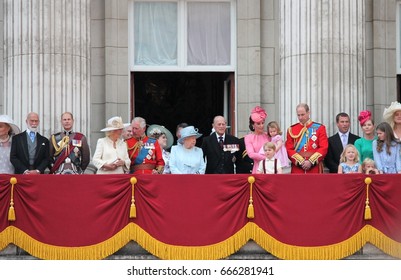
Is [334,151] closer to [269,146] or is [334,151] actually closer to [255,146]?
[255,146]

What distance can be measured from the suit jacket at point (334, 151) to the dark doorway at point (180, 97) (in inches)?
158

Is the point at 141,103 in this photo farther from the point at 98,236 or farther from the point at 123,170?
the point at 98,236

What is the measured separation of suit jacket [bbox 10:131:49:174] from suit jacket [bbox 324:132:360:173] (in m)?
4.83

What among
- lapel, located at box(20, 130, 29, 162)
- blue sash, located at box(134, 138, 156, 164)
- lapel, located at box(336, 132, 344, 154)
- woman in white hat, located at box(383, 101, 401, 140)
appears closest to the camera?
lapel, located at box(20, 130, 29, 162)

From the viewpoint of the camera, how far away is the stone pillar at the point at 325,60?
19922 mm

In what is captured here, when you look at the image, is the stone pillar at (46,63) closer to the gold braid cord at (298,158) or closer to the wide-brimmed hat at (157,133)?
the wide-brimmed hat at (157,133)

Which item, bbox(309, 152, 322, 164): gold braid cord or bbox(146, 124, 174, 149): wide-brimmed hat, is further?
bbox(146, 124, 174, 149): wide-brimmed hat

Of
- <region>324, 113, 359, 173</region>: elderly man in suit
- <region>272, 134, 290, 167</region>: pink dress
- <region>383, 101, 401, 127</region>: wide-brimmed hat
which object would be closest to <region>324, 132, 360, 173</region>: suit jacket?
<region>324, 113, 359, 173</region>: elderly man in suit

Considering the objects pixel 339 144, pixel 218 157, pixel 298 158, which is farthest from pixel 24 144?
pixel 339 144

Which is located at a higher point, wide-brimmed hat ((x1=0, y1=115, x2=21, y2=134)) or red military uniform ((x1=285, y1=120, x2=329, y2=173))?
wide-brimmed hat ((x1=0, y1=115, x2=21, y2=134))

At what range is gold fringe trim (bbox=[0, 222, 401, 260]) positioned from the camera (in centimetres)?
1642

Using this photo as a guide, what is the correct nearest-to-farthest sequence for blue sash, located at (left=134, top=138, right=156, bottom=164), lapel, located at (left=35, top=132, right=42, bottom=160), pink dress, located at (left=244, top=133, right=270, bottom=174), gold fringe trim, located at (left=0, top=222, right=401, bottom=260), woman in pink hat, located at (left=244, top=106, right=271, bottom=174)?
gold fringe trim, located at (left=0, top=222, right=401, bottom=260) < lapel, located at (left=35, top=132, right=42, bottom=160) < pink dress, located at (left=244, top=133, right=270, bottom=174) < woman in pink hat, located at (left=244, top=106, right=271, bottom=174) < blue sash, located at (left=134, top=138, right=156, bottom=164)

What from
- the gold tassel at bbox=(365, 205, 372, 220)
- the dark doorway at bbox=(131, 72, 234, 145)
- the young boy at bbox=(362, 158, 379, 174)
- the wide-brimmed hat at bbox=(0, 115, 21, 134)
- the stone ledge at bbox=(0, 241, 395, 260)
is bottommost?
the stone ledge at bbox=(0, 241, 395, 260)

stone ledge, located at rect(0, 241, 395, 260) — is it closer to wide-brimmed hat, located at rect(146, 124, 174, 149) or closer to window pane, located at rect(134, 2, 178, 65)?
wide-brimmed hat, located at rect(146, 124, 174, 149)
